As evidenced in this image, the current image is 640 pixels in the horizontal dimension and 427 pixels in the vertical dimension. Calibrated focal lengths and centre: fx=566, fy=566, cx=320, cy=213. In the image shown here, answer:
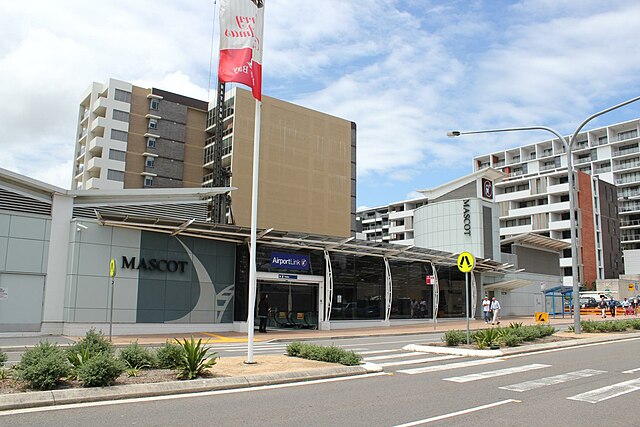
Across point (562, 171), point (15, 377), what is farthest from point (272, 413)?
point (562, 171)

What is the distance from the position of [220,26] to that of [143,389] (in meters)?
8.22

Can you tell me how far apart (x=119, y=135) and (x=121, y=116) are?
2.30m

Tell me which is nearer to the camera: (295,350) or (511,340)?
(295,350)

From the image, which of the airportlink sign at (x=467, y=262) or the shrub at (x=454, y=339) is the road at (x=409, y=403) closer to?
the shrub at (x=454, y=339)

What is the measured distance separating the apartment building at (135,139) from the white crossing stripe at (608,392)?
63327mm

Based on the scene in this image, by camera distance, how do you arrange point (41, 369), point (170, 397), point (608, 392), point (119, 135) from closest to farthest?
1. point (41, 369)
2. point (170, 397)
3. point (608, 392)
4. point (119, 135)

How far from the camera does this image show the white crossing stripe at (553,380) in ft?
33.2

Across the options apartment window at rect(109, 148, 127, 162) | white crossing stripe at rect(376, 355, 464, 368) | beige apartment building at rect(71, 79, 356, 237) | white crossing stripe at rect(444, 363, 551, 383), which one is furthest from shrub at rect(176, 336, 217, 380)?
apartment window at rect(109, 148, 127, 162)

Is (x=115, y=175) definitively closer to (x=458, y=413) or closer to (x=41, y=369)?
(x=41, y=369)

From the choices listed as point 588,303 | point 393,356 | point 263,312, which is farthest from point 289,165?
point 393,356

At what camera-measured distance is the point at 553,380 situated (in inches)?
432

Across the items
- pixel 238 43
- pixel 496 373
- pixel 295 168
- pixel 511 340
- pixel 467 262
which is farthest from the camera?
pixel 295 168

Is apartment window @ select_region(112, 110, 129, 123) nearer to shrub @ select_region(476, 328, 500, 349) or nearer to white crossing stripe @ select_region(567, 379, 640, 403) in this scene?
shrub @ select_region(476, 328, 500, 349)

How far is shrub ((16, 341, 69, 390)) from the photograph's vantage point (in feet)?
27.6
